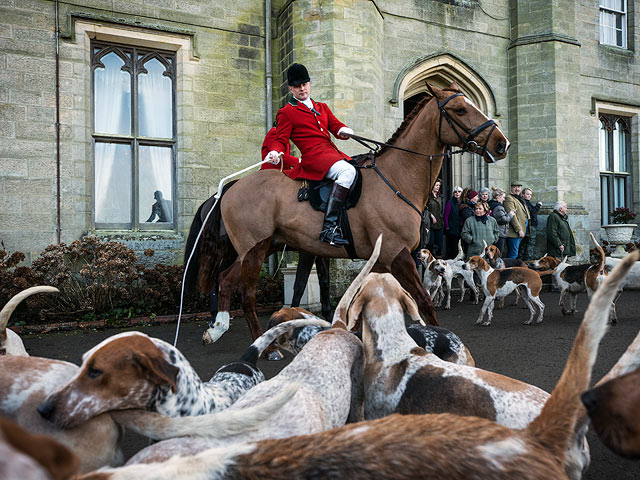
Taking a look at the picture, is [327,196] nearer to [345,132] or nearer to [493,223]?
[345,132]

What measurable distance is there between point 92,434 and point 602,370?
424 centimetres

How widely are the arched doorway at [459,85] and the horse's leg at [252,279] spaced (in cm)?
710

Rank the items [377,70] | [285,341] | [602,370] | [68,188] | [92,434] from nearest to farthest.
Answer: [92,434], [285,341], [602,370], [68,188], [377,70]

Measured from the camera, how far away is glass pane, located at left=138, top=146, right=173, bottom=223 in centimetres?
1019

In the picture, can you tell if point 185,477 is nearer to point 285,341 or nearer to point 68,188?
point 285,341

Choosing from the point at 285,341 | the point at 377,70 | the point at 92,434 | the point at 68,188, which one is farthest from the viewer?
the point at 377,70

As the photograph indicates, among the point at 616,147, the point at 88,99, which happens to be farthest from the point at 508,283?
the point at 616,147

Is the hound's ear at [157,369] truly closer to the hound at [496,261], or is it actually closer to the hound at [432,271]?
the hound at [432,271]

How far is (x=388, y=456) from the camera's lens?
994 mm

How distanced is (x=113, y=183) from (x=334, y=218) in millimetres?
6147

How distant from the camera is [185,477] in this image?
99 centimetres

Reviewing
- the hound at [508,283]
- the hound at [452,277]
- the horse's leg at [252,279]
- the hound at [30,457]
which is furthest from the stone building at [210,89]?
the hound at [30,457]

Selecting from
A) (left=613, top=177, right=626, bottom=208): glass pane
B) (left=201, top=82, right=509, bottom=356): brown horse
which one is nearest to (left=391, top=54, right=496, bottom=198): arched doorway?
(left=613, top=177, right=626, bottom=208): glass pane

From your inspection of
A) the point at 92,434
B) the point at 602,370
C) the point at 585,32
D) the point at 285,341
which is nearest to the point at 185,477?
the point at 92,434
